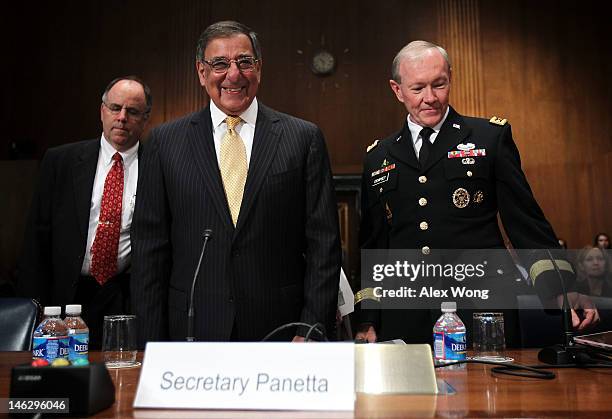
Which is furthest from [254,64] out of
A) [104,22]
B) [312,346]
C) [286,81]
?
[104,22]

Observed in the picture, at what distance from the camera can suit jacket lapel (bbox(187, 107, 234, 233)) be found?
5.90ft

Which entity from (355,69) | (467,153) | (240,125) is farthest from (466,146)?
(355,69)

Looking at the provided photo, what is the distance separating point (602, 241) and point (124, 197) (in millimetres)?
5555

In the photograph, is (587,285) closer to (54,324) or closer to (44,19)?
(54,324)

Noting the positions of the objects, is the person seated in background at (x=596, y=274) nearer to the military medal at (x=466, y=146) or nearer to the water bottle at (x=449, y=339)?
the military medal at (x=466, y=146)

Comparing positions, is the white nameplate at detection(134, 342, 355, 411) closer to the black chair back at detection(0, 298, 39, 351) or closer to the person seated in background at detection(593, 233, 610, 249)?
the black chair back at detection(0, 298, 39, 351)

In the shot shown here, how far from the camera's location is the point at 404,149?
217 centimetres

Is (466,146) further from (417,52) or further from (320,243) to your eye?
(320,243)

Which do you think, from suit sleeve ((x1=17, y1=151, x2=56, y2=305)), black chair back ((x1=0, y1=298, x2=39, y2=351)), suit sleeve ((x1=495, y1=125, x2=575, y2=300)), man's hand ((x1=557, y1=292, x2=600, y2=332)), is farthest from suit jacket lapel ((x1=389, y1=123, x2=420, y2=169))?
suit sleeve ((x1=17, y1=151, x2=56, y2=305))

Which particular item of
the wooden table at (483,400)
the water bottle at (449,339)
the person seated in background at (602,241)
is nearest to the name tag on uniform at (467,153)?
the water bottle at (449,339)

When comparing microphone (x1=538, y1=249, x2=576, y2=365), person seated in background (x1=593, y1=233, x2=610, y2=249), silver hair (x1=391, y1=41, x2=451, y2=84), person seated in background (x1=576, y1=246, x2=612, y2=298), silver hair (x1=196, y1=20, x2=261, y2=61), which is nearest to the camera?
microphone (x1=538, y1=249, x2=576, y2=365)

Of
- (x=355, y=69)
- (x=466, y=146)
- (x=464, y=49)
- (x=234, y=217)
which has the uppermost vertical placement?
(x=464, y=49)

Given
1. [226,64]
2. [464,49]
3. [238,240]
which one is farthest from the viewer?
[464,49]

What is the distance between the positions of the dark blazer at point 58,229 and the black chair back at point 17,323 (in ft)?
1.82
